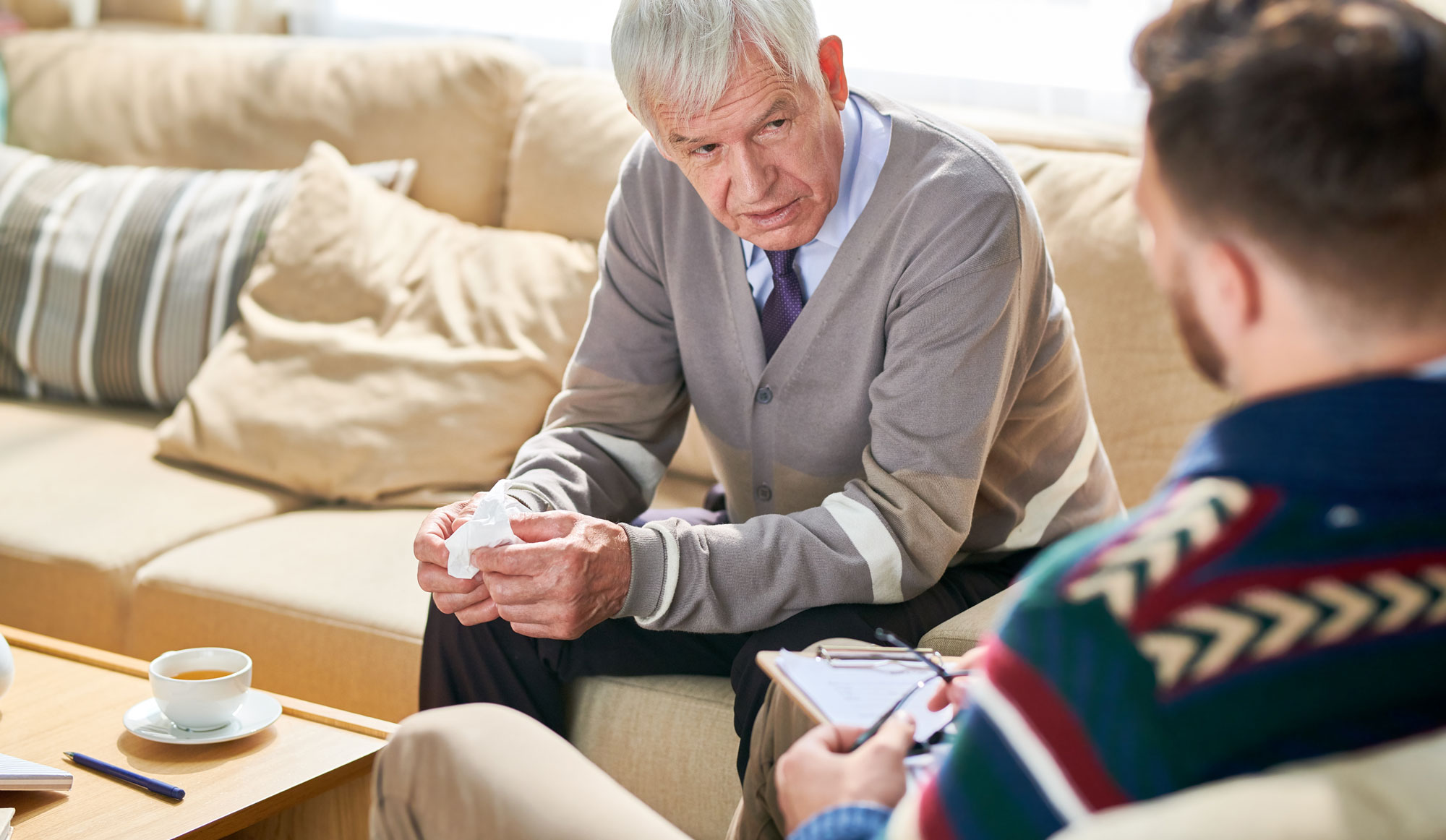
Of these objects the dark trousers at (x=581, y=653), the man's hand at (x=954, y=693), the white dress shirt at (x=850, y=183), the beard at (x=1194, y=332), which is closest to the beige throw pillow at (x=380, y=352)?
the dark trousers at (x=581, y=653)

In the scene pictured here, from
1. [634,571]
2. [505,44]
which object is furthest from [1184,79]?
[505,44]

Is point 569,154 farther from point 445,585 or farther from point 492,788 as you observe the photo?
point 492,788

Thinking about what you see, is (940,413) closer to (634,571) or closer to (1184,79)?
(634,571)

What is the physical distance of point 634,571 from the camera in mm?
1366

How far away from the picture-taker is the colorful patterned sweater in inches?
22.9

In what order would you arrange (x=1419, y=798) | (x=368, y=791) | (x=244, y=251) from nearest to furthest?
(x=1419, y=798), (x=368, y=791), (x=244, y=251)

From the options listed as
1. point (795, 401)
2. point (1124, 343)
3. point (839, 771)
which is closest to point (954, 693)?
point (839, 771)

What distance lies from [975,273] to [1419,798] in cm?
87

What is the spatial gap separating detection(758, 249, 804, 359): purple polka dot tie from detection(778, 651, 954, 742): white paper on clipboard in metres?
0.52

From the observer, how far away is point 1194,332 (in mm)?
701

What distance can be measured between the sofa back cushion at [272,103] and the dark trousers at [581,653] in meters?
1.11

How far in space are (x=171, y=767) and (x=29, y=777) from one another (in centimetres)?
13

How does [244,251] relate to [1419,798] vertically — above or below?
below

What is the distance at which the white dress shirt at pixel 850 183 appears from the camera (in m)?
1.48
